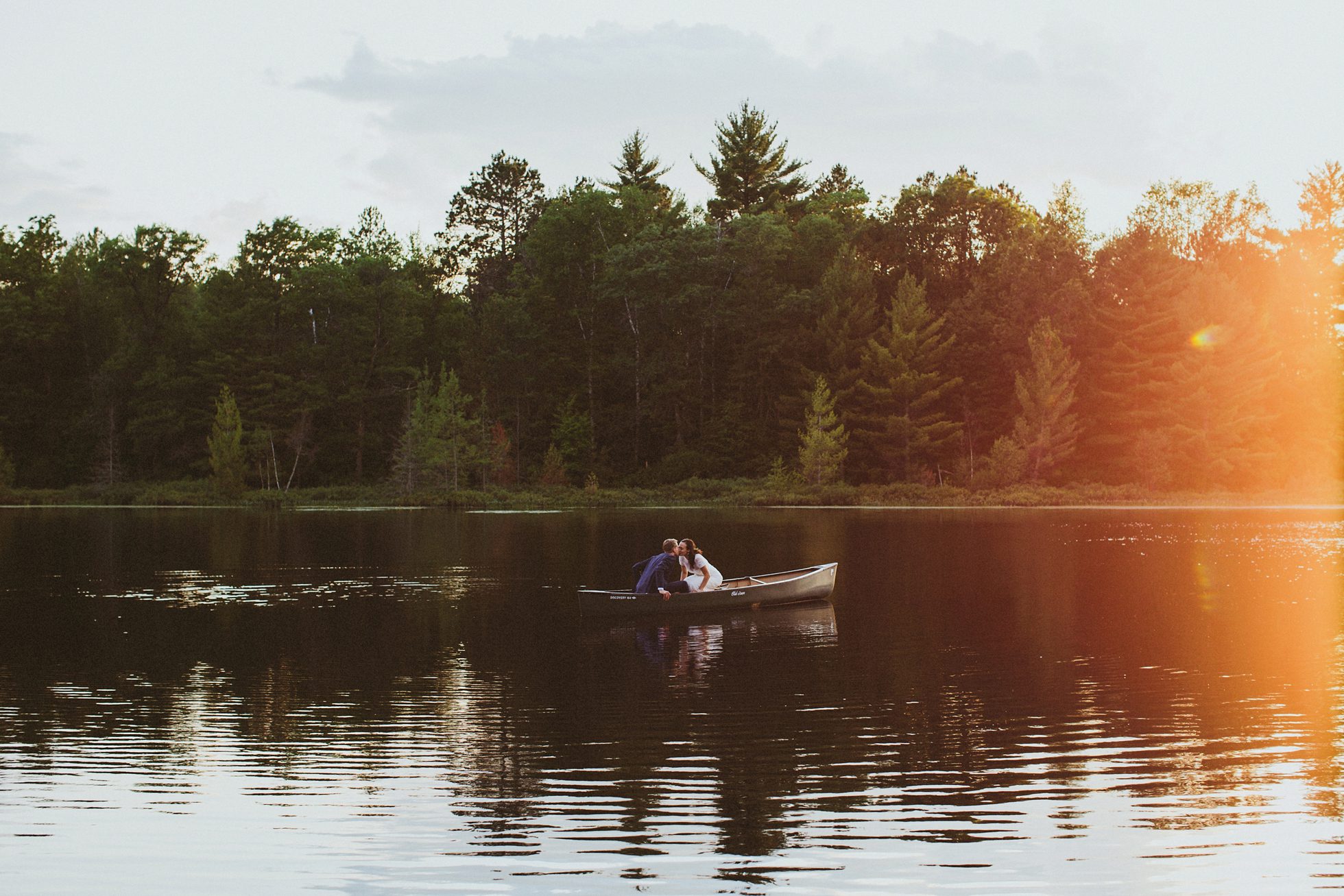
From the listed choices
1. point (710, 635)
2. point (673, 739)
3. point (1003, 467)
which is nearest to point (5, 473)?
point (1003, 467)

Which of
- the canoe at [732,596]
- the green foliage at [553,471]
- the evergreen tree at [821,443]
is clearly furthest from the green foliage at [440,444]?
the canoe at [732,596]

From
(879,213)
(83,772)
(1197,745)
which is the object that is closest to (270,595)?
(83,772)

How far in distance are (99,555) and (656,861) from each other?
100 ft

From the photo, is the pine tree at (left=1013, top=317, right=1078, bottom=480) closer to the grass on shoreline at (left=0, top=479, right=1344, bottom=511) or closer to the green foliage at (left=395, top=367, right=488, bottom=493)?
the grass on shoreline at (left=0, top=479, right=1344, bottom=511)

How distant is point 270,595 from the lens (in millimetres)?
24391

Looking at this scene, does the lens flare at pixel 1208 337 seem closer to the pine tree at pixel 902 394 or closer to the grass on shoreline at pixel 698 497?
the grass on shoreline at pixel 698 497

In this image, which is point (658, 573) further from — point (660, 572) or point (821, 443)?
point (821, 443)

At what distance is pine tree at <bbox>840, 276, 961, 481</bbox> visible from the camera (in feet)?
212

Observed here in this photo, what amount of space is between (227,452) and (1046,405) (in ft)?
142

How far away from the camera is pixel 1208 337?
65188 mm

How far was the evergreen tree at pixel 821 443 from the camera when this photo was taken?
6250 centimetres

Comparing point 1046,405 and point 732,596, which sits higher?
point 1046,405

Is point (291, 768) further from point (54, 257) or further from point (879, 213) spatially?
point (54, 257)

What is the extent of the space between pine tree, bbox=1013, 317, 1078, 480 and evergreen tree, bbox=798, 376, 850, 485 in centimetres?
940
